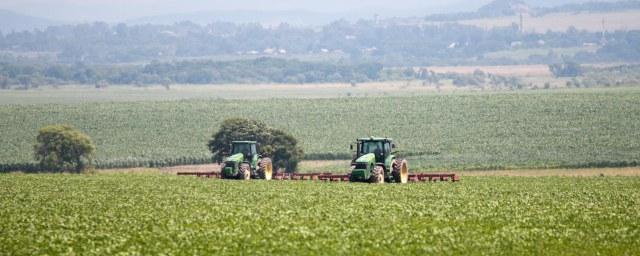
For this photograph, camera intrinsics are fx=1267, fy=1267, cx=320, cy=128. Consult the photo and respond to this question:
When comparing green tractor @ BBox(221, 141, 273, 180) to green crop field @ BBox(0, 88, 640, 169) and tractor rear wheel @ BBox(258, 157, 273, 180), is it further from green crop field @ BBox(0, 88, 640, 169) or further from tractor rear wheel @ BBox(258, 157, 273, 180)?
green crop field @ BBox(0, 88, 640, 169)

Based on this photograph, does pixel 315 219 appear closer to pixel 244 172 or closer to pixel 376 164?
pixel 376 164

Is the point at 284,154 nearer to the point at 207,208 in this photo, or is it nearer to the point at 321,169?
the point at 321,169

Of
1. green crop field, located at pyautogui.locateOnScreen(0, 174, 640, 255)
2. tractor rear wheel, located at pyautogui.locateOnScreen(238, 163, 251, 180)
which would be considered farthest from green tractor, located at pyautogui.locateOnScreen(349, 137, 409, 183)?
tractor rear wheel, located at pyautogui.locateOnScreen(238, 163, 251, 180)

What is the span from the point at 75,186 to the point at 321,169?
33.5 metres

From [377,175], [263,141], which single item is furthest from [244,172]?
[263,141]

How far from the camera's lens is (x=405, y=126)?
106 metres

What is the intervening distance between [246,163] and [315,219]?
18026mm

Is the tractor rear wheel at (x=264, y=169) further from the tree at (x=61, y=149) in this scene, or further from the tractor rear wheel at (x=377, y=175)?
the tree at (x=61, y=149)

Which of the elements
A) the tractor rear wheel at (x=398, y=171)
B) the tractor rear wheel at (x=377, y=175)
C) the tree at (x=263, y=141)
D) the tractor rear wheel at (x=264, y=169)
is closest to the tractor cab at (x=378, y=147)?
the tractor rear wheel at (x=398, y=171)

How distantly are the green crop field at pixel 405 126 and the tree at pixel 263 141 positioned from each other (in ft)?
27.6

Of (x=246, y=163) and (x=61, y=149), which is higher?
(x=246, y=163)

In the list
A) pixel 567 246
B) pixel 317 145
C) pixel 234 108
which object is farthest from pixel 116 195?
pixel 234 108

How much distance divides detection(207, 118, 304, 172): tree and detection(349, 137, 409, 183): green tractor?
75.3 feet

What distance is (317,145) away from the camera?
9094 cm
